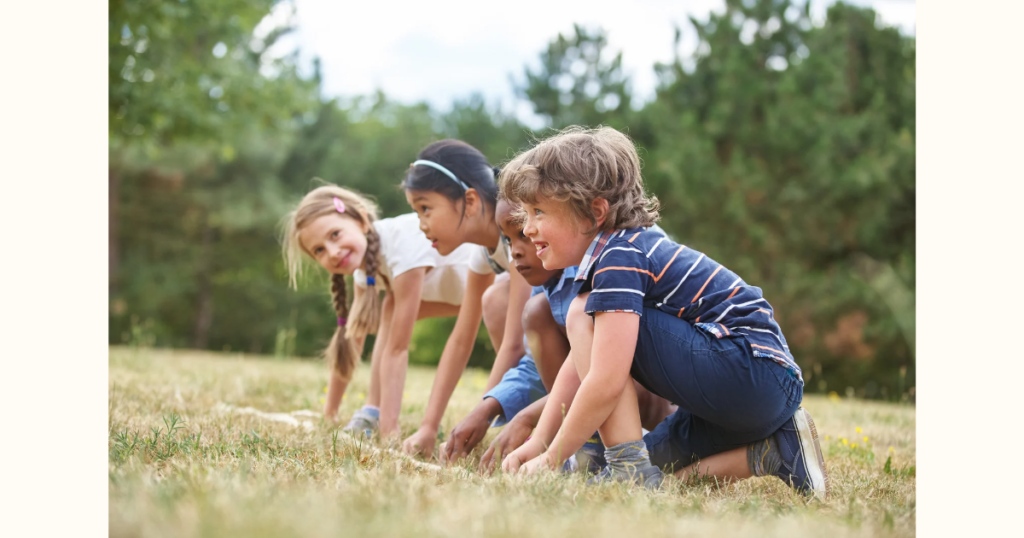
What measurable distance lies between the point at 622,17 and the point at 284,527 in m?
13.5

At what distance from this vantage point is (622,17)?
44.9ft

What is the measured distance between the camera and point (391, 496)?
1518 mm

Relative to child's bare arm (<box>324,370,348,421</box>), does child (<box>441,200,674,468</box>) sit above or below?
above

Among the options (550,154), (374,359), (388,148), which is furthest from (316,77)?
(550,154)

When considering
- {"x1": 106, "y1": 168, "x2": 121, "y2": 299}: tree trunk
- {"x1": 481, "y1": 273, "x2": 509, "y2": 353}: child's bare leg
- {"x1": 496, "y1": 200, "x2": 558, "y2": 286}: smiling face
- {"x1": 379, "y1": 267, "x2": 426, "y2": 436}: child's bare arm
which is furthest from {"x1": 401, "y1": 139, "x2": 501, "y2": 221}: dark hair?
{"x1": 106, "y1": 168, "x2": 121, "y2": 299}: tree trunk

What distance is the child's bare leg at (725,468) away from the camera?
2328 mm

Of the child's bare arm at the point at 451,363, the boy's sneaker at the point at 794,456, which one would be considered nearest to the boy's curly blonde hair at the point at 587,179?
the boy's sneaker at the point at 794,456

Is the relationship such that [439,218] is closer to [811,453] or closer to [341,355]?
[341,355]

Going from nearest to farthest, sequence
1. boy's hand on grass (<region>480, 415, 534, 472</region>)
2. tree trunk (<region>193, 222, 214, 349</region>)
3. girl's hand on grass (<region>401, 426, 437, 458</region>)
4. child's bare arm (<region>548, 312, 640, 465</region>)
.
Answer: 1. child's bare arm (<region>548, 312, 640, 465</region>)
2. boy's hand on grass (<region>480, 415, 534, 472</region>)
3. girl's hand on grass (<region>401, 426, 437, 458</region>)
4. tree trunk (<region>193, 222, 214, 349</region>)

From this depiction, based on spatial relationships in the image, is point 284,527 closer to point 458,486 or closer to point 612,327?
point 458,486

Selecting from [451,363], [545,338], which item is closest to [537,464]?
[545,338]

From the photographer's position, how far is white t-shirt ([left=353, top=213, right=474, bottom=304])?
3393 mm

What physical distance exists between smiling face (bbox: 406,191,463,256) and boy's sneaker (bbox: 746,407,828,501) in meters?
1.38

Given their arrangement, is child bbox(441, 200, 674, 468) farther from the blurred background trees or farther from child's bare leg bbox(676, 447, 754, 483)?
the blurred background trees
